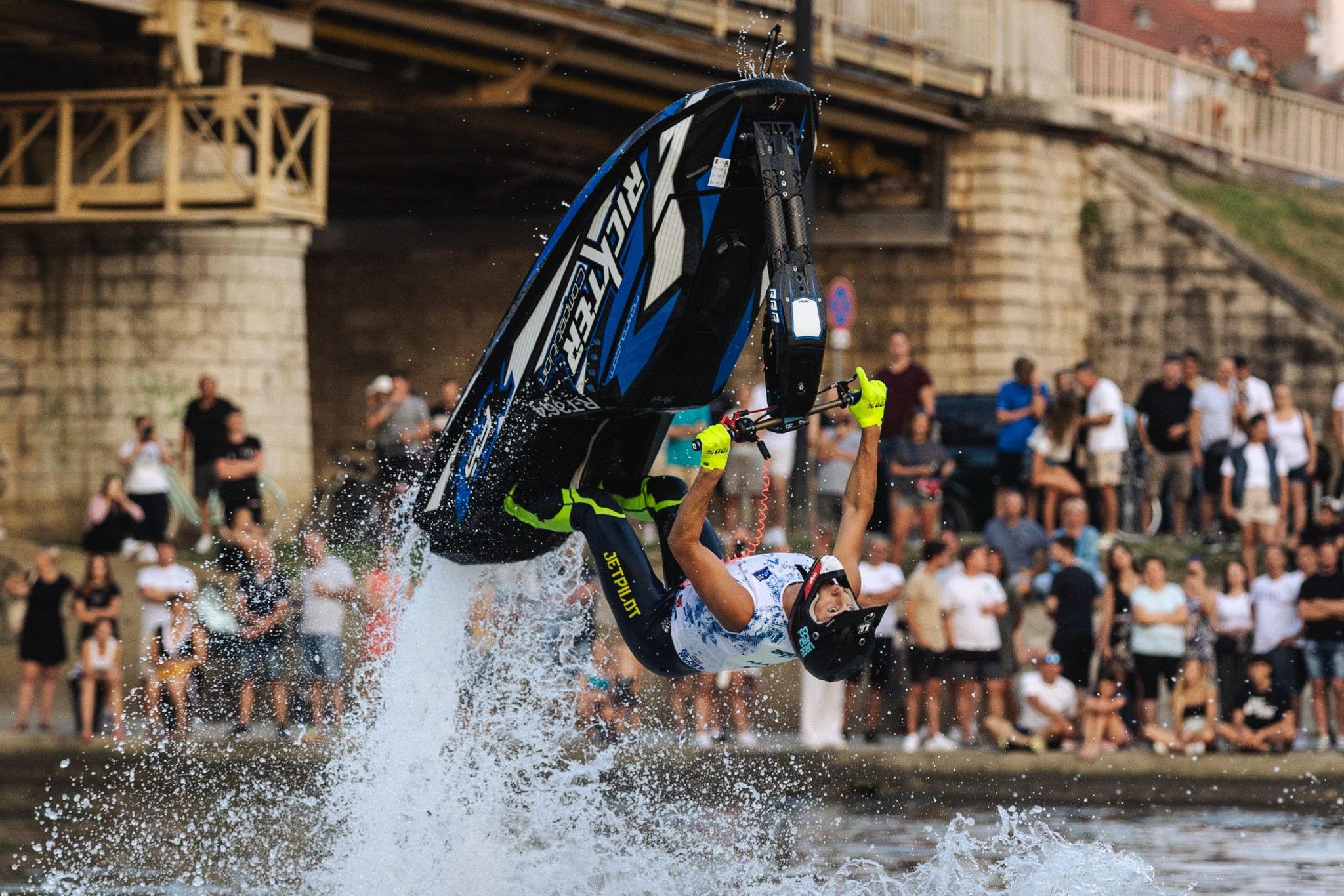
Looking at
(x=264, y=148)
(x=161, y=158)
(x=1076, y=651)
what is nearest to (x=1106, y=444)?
(x=1076, y=651)

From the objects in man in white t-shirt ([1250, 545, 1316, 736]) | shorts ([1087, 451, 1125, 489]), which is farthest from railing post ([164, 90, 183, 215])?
man in white t-shirt ([1250, 545, 1316, 736])

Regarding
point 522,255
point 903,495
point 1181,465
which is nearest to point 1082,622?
point 903,495

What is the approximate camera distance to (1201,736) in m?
13.0

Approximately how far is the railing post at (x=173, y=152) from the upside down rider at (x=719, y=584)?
30.8ft

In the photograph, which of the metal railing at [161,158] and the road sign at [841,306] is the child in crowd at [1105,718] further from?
the metal railing at [161,158]

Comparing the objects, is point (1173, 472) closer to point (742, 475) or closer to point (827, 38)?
point (742, 475)

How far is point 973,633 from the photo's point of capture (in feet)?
43.4

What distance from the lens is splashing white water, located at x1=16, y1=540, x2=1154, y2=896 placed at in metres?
9.83

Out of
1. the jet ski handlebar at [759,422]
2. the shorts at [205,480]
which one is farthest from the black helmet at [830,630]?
the shorts at [205,480]

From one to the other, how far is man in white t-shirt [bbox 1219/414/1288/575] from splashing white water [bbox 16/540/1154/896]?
13.3ft

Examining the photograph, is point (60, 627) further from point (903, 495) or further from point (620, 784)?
point (903, 495)

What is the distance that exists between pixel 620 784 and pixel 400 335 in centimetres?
1612

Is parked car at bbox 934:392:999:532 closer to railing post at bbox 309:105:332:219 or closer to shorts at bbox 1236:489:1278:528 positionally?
shorts at bbox 1236:489:1278:528

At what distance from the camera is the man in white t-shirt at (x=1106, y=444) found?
619 inches
